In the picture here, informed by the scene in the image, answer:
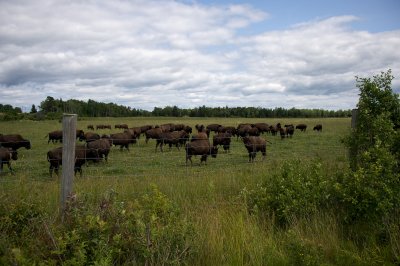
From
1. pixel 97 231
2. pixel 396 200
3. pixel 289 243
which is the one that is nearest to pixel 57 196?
pixel 97 231

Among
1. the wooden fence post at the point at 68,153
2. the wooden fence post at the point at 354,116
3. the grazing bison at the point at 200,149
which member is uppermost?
the wooden fence post at the point at 354,116

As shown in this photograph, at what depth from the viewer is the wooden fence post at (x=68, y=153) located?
16.0ft

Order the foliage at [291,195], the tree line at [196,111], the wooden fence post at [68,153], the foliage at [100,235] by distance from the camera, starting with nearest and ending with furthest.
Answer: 1. the foliage at [100,235]
2. the wooden fence post at [68,153]
3. the foliage at [291,195]
4. the tree line at [196,111]

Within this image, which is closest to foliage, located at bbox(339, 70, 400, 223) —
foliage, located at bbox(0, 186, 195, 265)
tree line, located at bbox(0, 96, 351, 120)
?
foliage, located at bbox(0, 186, 195, 265)

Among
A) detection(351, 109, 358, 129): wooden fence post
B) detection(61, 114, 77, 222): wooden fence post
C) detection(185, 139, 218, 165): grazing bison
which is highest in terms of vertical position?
detection(351, 109, 358, 129): wooden fence post

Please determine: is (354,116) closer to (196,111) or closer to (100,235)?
(100,235)

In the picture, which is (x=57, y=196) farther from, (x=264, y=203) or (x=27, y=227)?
(x=264, y=203)

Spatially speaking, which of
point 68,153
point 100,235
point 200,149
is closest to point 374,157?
point 100,235

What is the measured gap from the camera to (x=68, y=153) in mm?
4941

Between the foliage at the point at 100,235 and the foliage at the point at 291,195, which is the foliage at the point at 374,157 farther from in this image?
the foliage at the point at 100,235

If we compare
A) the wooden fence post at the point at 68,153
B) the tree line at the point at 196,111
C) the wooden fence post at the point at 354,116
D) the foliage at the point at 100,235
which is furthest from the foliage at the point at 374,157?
the tree line at the point at 196,111

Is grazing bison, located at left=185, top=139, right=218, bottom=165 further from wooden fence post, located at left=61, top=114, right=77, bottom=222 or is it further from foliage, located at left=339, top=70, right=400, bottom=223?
A: wooden fence post, located at left=61, top=114, right=77, bottom=222

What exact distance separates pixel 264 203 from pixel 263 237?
846 millimetres

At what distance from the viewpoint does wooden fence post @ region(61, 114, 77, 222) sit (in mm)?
4887
